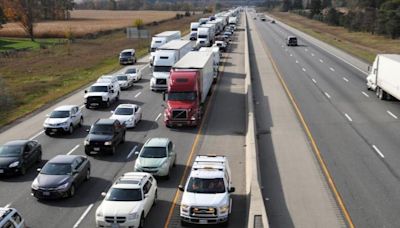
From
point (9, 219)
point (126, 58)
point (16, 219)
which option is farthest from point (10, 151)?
point (126, 58)

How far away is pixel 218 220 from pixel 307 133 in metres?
14.6

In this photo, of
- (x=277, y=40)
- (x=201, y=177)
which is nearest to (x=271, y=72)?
(x=201, y=177)

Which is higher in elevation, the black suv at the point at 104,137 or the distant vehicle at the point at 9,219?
the distant vehicle at the point at 9,219

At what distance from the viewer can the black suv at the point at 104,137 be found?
91.8ft

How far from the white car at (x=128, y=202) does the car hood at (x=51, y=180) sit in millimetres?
2814

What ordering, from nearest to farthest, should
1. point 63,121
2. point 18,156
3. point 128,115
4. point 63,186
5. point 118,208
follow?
point 118,208
point 63,186
point 18,156
point 63,121
point 128,115

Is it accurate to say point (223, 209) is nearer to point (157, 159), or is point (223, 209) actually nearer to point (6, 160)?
A: point (157, 159)

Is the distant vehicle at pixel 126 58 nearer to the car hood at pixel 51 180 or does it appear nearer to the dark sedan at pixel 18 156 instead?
the dark sedan at pixel 18 156

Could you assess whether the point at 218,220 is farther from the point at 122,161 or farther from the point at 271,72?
the point at 271,72

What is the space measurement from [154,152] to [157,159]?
1.88 feet

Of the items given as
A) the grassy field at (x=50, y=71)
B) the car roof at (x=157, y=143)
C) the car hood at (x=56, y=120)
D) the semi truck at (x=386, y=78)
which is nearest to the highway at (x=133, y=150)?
the car hood at (x=56, y=120)

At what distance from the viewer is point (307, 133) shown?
1267 inches

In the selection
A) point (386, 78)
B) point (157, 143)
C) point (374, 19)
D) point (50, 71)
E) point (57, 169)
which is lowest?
point (50, 71)

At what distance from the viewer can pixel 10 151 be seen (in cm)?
2553
